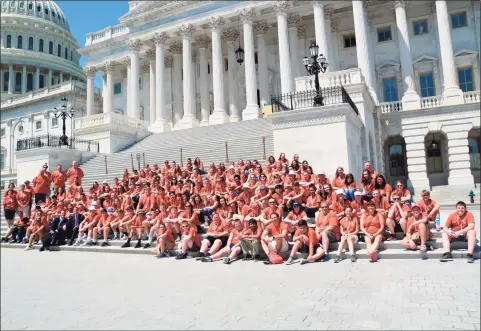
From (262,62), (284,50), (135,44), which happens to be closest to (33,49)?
(135,44)

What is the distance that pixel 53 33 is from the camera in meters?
81.9

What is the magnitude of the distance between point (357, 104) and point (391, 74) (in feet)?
47.2

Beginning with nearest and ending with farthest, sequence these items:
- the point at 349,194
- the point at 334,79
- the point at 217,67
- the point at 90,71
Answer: the point at 349,194 < the point at 334,79 < the point at 217,67 < the point at 90,71

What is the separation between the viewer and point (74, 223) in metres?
14.1

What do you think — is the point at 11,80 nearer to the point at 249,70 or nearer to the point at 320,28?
the point at 249,70

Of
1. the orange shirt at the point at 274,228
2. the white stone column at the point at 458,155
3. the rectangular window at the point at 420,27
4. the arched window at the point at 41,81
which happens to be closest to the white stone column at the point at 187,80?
the rectangular window at the point at 420,27

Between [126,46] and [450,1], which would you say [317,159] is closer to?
[450,1]

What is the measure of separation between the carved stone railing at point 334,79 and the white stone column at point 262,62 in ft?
46.8

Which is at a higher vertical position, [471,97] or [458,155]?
[471,97]

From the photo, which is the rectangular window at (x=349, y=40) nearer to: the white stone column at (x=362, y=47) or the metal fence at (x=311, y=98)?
the white stone column at (x=362, y=47)

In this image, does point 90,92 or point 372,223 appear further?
point 90,92

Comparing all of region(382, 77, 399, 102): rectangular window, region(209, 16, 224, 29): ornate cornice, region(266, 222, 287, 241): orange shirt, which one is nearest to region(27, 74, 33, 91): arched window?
region(209, 16, 224, 29): ornate cornice

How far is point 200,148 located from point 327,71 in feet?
43.2

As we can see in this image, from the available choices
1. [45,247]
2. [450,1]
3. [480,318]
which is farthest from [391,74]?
[480,318]
